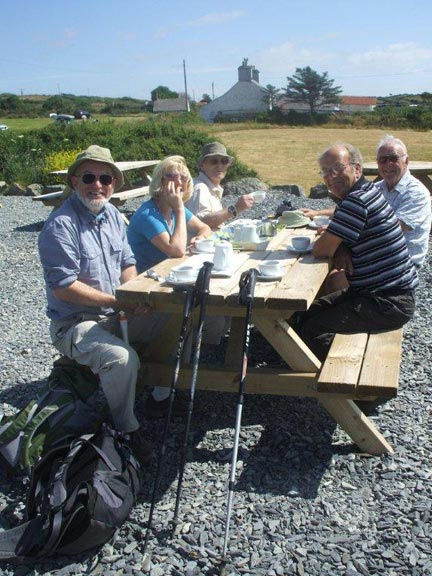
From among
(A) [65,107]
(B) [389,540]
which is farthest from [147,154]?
(A) [65,107]

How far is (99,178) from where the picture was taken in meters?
3.57

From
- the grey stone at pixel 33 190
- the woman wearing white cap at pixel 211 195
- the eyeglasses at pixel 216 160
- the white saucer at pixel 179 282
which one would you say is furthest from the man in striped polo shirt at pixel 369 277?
the grey stone at pixel 33 190

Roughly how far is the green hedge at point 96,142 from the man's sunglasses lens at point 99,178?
1288 centimetres

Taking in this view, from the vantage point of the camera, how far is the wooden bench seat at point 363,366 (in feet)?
10.1

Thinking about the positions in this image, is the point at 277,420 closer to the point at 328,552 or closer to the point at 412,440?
the point at 412,440

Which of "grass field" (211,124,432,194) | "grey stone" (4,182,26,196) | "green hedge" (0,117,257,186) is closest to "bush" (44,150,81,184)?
"green hedge" (0,117,257,186)

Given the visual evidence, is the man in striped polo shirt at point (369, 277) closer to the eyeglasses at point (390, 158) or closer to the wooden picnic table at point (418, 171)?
the eyeglasses at point (390, 158)

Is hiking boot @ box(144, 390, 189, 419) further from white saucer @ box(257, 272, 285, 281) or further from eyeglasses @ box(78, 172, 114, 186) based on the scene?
eyeglasses @ box(78, 172, 114, 186)

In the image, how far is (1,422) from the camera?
3.35m

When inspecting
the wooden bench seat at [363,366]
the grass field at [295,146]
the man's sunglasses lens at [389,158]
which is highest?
the man's sunglasses lens at [389,158]

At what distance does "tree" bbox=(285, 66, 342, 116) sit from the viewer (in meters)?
62.9

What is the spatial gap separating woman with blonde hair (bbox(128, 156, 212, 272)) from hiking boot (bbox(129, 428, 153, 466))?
1273mm

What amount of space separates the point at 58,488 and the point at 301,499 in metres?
1.14

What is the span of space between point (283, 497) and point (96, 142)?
54.5 feet
